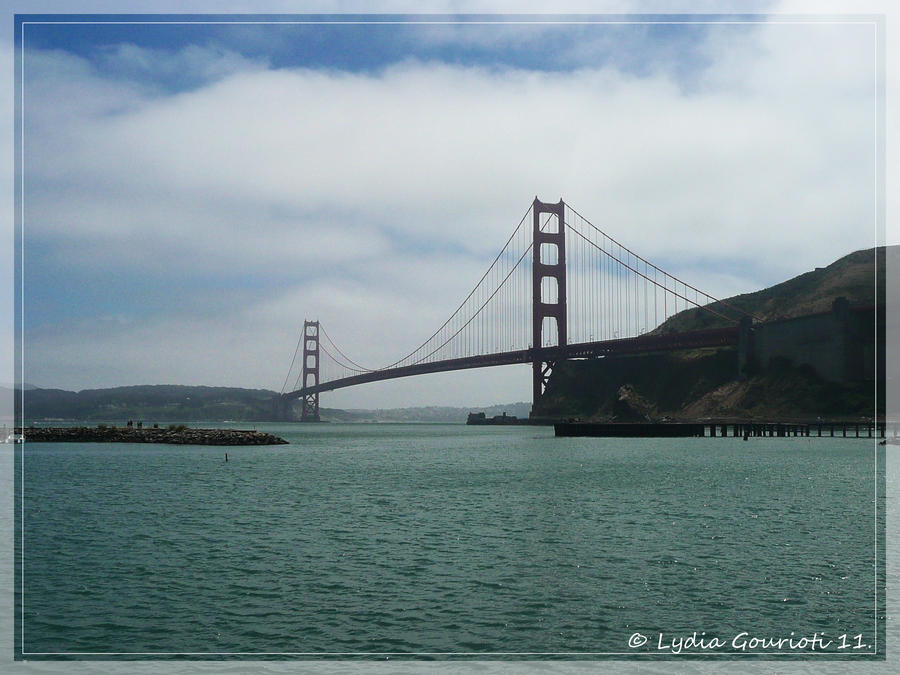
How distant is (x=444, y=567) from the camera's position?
1736 centimetres

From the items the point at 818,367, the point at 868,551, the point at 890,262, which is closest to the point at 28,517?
the point at 868,551

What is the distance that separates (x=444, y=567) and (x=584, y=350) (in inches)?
4105

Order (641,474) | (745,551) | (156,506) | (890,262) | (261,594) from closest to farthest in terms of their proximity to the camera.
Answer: (261,594)
(745,551)
(156,506)
(641,474)
(890,262)

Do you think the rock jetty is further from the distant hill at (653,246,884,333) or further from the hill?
the distant hill at (653,246,884,333)

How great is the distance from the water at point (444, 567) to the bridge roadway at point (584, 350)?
7362 centimetres

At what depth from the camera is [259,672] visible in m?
10.8

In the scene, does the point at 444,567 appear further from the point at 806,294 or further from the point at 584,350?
the point at 806,294

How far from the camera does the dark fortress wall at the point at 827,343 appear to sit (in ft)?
338

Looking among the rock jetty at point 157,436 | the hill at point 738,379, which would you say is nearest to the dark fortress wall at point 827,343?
the hill at point 738,379

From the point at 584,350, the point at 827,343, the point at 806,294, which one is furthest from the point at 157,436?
the point at 806,294

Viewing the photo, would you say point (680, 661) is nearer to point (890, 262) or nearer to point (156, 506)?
point (156, 506)

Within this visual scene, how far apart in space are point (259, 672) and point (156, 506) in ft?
66.5

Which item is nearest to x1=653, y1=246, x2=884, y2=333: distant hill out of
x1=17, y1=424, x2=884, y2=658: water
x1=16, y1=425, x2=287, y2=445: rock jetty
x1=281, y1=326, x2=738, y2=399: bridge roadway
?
x1=281, y1=326, x2=738, y2=399: bridge roadway

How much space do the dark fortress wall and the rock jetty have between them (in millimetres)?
72387
